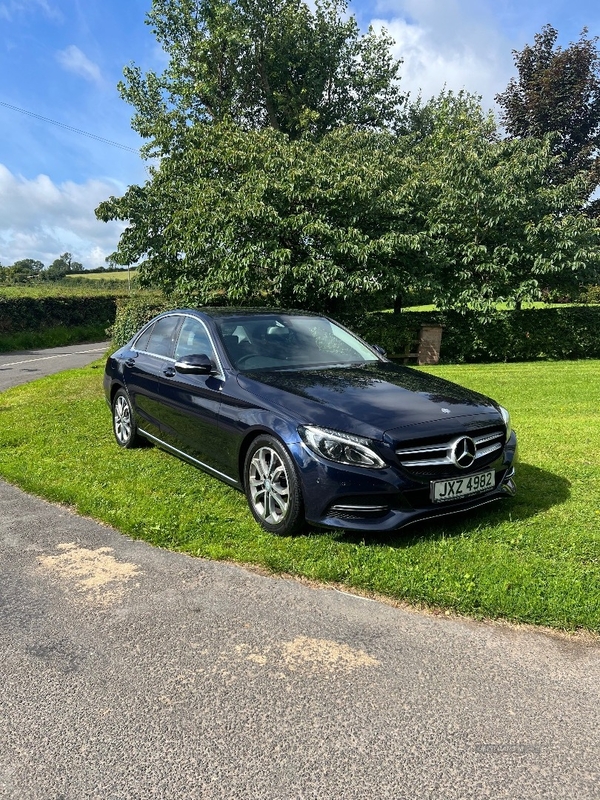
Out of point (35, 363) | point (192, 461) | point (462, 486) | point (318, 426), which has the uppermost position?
point (318, 426)

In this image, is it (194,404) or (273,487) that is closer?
(273,487)

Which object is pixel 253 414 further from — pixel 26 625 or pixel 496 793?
pixel 496 793

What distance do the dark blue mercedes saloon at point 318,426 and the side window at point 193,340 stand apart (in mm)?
15

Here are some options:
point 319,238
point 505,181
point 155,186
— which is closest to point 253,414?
point 319,238

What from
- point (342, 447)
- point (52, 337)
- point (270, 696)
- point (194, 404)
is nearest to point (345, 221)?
point (194, 404)

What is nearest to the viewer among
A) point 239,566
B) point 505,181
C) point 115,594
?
point 115,594

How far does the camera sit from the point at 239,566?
3.82 metres

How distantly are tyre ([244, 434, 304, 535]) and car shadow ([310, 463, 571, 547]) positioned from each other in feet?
0.90

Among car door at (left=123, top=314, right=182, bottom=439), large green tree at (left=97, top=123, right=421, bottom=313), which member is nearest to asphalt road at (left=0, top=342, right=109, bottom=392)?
large green tree at (left=97, top=123, right=421, bottom=313)

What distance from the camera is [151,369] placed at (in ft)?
19.6

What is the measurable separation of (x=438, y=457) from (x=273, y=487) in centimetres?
111

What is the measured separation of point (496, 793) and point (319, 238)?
13.8m

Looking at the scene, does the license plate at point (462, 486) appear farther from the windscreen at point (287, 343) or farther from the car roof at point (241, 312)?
the car roof at point (241, 312)

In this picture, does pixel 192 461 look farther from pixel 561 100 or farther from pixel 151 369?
pixel 561 100
